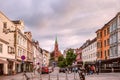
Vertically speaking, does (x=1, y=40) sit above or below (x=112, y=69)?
above

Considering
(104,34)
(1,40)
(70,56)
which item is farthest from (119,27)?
(70,56)

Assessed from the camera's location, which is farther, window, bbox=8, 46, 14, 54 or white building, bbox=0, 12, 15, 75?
window, bbox=8, 46, 14, 54

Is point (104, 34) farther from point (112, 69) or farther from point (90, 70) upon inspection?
point (90, 70)

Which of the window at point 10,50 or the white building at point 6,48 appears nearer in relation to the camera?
the white building at point 6,48

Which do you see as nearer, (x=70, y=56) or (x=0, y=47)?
(x=0, y=47)

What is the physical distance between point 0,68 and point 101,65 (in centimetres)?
3619

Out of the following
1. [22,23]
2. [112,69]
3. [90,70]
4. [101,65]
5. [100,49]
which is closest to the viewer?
[90,70]

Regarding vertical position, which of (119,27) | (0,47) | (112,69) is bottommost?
(112,69)

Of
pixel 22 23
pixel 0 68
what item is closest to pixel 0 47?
pixel 0 68

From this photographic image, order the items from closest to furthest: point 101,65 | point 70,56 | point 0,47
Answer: point 0,47, point 101,65, point 70,56

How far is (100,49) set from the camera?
8869cm

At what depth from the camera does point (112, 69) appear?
69.1 metres

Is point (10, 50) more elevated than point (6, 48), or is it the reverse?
point (6, 48)

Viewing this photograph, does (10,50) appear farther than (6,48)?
Yes
